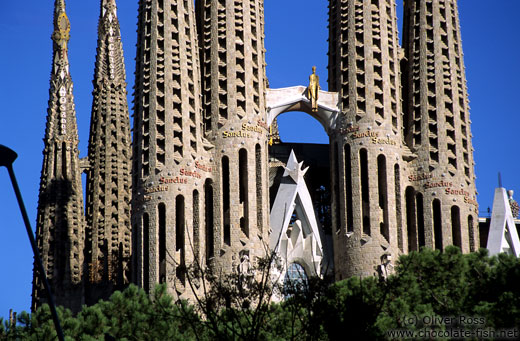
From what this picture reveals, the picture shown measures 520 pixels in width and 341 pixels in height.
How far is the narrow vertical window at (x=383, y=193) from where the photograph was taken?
61344 mm

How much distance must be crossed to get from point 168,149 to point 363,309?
54.0 feet

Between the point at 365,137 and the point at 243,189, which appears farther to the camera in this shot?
the point at 365,137

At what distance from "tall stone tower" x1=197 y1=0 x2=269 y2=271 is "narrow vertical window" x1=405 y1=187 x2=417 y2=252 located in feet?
21.9

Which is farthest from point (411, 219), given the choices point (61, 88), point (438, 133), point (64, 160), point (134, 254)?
point (61, 88)

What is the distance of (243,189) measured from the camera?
60.9 metres

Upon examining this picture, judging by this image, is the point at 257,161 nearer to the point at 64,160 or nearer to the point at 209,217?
the point at 209,217

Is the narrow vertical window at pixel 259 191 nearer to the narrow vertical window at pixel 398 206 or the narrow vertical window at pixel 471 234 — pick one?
the narrow vertical window at pixel 398 206

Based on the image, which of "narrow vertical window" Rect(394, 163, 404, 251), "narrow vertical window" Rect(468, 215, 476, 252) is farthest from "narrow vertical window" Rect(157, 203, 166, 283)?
"narrow vertical window" Rect(468, 215, 476, 252)

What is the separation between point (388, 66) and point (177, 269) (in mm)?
14090

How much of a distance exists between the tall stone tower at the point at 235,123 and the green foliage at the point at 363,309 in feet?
34.5

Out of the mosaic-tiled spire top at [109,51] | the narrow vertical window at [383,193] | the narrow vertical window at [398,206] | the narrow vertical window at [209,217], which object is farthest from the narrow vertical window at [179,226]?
the mosaic-tiled spire top at [109,51]

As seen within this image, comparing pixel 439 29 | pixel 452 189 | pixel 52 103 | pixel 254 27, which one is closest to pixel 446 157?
pixel 452 189

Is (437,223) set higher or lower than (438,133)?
lower

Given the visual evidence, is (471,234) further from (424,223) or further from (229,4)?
(229,4)
